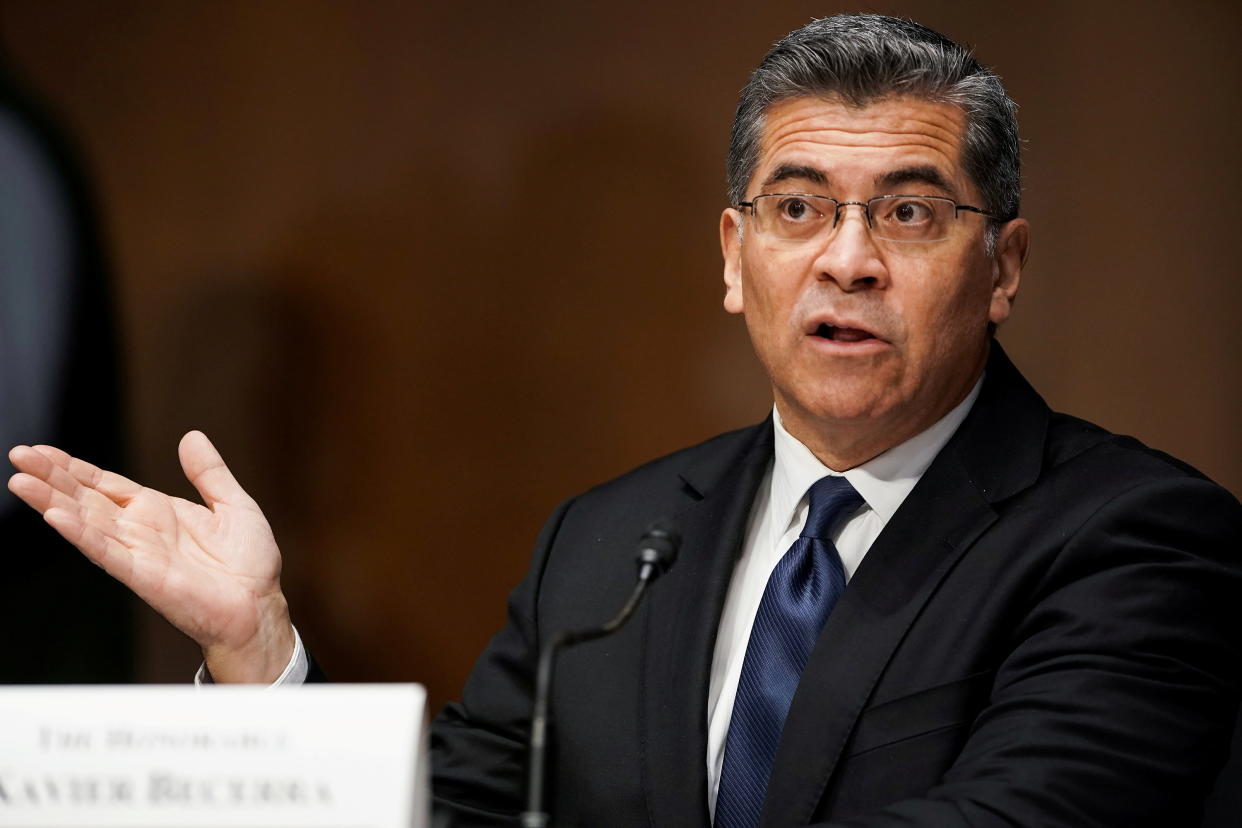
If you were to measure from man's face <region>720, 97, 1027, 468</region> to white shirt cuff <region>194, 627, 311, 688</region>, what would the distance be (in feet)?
2.33

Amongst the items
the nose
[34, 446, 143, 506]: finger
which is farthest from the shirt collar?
[34, 446, 143, 506]: finger

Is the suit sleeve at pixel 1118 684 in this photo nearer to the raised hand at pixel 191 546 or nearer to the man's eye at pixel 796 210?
the man's eye at pixel 796 210

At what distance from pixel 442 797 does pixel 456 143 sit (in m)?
1.46

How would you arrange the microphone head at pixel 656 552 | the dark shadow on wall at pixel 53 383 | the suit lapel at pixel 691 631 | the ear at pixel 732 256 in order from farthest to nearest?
the dark shadow on wall at pixel 53 383
the ear at pixel 732 256
the suit lapel at pixel 691 631
the microphone head at pixel 656 552

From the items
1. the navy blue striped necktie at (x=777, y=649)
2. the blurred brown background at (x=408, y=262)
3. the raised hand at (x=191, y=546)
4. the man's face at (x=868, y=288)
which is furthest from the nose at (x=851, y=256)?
the blurred brown background at (x=408, y=262)

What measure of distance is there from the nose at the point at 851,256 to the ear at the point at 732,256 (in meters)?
0.21

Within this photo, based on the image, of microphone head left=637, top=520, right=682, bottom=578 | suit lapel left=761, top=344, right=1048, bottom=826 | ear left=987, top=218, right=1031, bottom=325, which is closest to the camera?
microphone head left=637, top=520, right=682, bottom=578

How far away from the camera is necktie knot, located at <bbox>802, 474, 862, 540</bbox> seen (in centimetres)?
170

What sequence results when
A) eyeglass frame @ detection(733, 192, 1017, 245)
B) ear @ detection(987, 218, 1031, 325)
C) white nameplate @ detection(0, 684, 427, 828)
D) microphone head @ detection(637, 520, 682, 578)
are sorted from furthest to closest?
ear @ detection(987, 218, 1031, 325) → eyeglass frame @ detection(733, 192, 1017, 245) → microphone head @ detection(637, 520, 682, 578) → white nameplate @ detection(0, 684, 427, 828)

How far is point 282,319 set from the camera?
2770mm

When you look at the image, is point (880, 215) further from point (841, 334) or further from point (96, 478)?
point (96, 478)

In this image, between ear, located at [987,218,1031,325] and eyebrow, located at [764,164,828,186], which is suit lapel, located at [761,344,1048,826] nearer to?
ear, located at [987,218,1031,325]

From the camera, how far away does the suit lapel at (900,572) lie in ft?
4.90

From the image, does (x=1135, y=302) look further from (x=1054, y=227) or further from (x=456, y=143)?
Result: (x=456, y=143)
